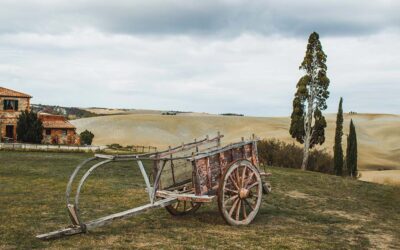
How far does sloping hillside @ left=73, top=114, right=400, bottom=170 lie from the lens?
2936 inches

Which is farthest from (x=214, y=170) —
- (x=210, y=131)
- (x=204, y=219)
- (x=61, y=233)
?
(x=210, y=131)

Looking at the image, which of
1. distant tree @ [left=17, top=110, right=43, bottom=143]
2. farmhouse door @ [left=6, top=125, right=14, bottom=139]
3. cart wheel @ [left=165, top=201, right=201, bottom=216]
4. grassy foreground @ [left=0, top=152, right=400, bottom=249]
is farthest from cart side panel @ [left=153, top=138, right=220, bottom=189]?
farmhouse door @ [left=6, top=125, right=14, bottom=139]

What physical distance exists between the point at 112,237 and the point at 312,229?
4219 millimetres

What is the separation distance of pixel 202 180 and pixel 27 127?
37044mm

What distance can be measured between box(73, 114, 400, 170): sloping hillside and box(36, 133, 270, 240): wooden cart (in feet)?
196

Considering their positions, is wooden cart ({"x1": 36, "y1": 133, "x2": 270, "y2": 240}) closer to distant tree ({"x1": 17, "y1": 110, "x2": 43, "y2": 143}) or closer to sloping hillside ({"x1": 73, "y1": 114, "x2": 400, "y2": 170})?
distant tree ({"x1": 17, "y1": 110, "x2": 43, "y2": 143})

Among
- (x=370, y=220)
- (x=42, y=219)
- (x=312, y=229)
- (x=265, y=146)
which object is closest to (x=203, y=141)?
(x=312, y=229)

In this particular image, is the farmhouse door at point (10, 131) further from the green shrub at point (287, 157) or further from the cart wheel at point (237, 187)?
the cart wheel at point (237, 187)

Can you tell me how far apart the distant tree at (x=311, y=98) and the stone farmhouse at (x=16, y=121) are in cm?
2408

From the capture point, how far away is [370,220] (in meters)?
10.7

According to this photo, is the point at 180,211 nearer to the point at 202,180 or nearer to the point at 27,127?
the point at 202,180

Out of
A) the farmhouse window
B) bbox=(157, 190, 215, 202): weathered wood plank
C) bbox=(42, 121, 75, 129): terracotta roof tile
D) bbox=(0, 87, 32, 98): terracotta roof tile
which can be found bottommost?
bbox=(157, 190, 215, 202): weathered wood plank

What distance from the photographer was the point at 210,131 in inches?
3595

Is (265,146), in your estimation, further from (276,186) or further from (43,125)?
(43,125)
